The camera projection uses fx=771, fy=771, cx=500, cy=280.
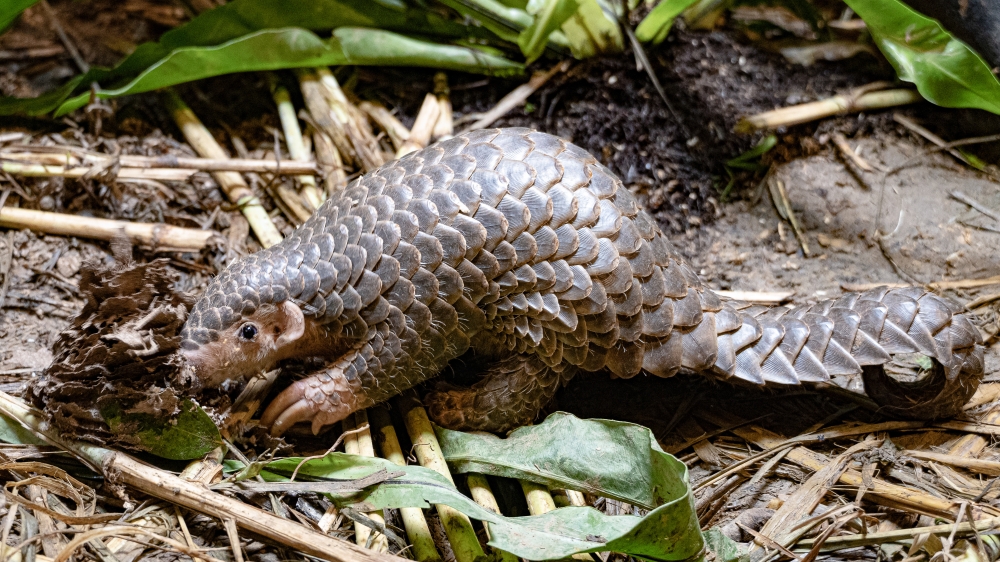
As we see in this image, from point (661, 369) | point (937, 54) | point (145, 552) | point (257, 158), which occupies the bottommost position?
point (145, 552)

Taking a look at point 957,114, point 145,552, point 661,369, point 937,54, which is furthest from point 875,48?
point 145,552

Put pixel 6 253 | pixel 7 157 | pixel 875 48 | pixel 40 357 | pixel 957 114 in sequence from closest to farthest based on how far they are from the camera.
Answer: pixel 40 357 < pixel 6 253 < pixel 7 157 < pixel 957 114 < pixel 875 48

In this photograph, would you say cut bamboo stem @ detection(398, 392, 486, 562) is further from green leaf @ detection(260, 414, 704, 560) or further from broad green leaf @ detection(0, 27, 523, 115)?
broad green leaf @ detection(0, 27, 523, 115)

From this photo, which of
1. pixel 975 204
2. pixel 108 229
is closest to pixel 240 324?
pixel 108 229

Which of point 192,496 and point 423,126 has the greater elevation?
point 423,126

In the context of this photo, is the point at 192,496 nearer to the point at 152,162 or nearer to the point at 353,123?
the point at 152,162

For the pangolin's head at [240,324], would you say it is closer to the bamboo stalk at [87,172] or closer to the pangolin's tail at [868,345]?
the bamboo stalk at [87,172]

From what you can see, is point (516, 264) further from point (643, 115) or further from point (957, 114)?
point (957, 114)
